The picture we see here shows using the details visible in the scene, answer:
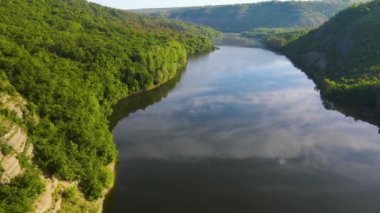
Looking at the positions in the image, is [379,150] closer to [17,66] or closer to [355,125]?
[355,125]

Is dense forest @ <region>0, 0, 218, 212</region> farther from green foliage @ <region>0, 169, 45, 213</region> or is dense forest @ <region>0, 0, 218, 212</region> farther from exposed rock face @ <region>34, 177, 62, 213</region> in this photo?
exposed rock face @ <region>34, 177, 62, 213</region>

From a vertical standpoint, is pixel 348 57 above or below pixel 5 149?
below

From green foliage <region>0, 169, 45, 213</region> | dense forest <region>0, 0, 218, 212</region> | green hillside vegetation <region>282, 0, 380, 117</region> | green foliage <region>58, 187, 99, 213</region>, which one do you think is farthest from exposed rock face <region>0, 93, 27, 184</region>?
green hillside vegetation <region>282, 0, 380, 117</region>

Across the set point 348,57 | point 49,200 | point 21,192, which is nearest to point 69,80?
point 49,200

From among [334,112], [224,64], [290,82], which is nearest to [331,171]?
[334,112]

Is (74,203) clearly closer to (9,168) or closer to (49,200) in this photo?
(49,200)

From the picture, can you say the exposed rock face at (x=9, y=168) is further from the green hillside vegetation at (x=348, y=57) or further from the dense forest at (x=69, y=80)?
the green hillside vegetation at (x=348, y=57)
